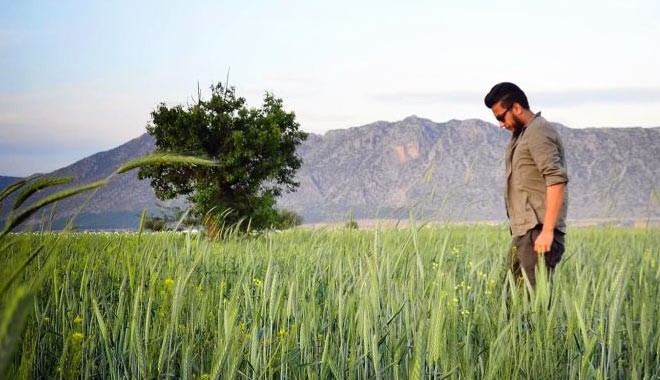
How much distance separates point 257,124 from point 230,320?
2582 centimetres

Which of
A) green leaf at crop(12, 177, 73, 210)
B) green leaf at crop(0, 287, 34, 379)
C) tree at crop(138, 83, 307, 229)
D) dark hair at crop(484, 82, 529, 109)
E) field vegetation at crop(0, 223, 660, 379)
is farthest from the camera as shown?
tree at crop(138, 83, 307, 229)

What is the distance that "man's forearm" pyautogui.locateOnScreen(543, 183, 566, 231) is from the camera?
17.1ft

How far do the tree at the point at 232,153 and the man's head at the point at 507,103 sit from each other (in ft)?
67.1

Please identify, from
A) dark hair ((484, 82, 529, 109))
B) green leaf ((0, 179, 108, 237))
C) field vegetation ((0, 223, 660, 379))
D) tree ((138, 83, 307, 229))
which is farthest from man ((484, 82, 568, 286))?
tree ((138, 83, 307, 229))

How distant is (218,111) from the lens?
2855 cm

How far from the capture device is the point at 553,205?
5227 millimetres

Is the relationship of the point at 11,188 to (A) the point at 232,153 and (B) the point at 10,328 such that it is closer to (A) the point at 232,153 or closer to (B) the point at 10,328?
(B) the point at 10,328

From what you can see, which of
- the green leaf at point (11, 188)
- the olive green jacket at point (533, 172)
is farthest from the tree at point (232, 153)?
the green leaf at point (11, 188)

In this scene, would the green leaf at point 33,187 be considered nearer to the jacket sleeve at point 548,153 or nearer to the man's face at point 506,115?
the jacket sleeve at point 548,153

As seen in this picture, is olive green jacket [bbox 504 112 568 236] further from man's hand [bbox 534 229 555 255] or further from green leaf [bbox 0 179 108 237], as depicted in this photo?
green leaf [bbox 0 179 108 237]

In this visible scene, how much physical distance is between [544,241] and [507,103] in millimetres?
1189

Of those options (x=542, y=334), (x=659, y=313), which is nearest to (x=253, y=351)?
(x=542, y=334)

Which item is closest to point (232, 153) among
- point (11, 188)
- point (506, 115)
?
point (506, 115)

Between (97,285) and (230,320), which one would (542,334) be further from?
(97,285)
